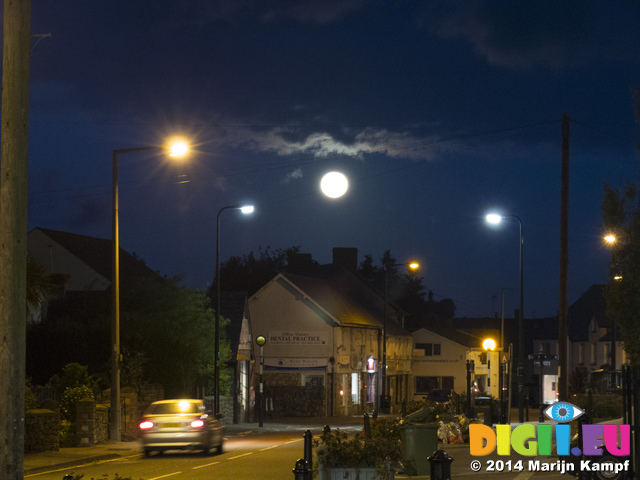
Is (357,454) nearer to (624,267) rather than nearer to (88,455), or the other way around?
(624,267)

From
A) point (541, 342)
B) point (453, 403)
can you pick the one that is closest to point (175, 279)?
point (453, 403)

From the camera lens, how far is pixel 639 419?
514 inches

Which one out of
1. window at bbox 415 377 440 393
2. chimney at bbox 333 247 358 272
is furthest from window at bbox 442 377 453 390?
chimney at bbox 333 247 358 272

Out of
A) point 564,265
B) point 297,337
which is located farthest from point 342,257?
point 564,265

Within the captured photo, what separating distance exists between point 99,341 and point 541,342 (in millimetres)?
75746

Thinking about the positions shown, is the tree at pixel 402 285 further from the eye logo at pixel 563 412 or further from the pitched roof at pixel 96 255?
the eye logo at pixel 563 412

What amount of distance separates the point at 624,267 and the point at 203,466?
10546 mm

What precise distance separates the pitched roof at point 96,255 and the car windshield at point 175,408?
2893 cm

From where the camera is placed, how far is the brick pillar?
27.5 m

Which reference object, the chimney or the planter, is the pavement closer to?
the planter

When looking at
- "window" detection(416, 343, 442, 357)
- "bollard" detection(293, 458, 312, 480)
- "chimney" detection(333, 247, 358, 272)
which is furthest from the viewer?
"window" detection(416, 343, 442, 357)

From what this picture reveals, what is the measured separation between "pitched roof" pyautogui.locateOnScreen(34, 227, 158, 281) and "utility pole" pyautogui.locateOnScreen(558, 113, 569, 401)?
33.6 metres

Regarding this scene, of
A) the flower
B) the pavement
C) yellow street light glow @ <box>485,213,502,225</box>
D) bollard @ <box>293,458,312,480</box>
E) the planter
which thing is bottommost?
the pavement

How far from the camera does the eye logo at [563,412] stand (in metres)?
15.1
